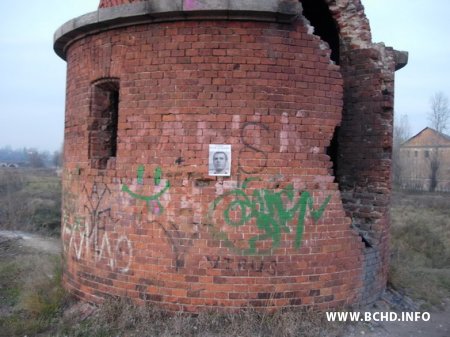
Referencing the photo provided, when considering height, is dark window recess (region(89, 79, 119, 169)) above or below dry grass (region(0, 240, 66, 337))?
above

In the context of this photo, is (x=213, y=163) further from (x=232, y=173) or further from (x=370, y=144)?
(x=370, y=144)

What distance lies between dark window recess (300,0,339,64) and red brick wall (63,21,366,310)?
6.11ft

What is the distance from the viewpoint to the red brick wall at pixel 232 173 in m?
4.73

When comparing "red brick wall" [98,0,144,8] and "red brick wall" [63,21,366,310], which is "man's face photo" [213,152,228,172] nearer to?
"red brick wall" [63,21,366,310]

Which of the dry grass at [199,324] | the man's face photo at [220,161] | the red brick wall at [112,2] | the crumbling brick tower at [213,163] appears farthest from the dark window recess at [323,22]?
the dry grass at [199,324]

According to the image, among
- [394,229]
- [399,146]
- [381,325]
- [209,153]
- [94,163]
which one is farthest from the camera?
[399,146]

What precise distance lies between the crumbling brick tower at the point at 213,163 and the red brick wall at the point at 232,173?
0.01 m

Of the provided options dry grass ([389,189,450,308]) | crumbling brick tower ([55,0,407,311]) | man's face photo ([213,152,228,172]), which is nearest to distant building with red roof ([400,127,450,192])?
dry grass ([389,189,450,308])

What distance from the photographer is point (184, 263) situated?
4762mm

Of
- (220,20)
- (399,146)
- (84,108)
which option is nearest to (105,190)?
(84,108)

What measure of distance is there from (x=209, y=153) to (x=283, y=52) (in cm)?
140

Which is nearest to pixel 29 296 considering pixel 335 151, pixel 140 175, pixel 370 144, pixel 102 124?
pixel 140 175

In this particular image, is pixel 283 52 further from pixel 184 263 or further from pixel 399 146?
pixel 399 146

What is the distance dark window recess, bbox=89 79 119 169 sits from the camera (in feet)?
18.1
